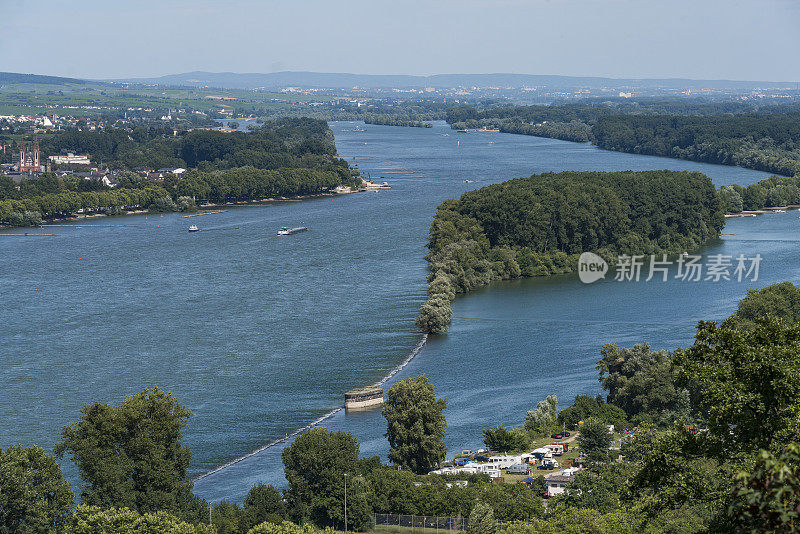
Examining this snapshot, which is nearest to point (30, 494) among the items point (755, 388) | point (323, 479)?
point (323, 479)

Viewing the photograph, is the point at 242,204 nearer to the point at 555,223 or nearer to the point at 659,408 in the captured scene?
the point at 555,223

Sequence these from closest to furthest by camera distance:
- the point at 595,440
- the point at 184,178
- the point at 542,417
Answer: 1. the point at 595,440
2. the point at 542,417
3. the point at 184,178

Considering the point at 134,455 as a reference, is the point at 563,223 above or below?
above

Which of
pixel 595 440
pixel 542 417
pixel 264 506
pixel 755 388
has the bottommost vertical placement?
pixel 542 417

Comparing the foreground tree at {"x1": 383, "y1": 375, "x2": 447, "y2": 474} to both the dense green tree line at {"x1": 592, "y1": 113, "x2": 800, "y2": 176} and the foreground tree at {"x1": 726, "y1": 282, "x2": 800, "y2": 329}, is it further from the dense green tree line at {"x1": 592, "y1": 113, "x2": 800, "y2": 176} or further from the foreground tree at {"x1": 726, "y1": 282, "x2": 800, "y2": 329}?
the dense green tree line at {"x1": 592, "y1": 113, "x2": 800, "y2": 176}

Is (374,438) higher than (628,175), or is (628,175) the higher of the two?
(628,175)

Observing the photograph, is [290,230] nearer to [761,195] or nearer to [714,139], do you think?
[761,195]

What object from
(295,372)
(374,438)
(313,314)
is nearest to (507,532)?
(374,438)

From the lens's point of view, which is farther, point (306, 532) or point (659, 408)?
point (659, 408)
